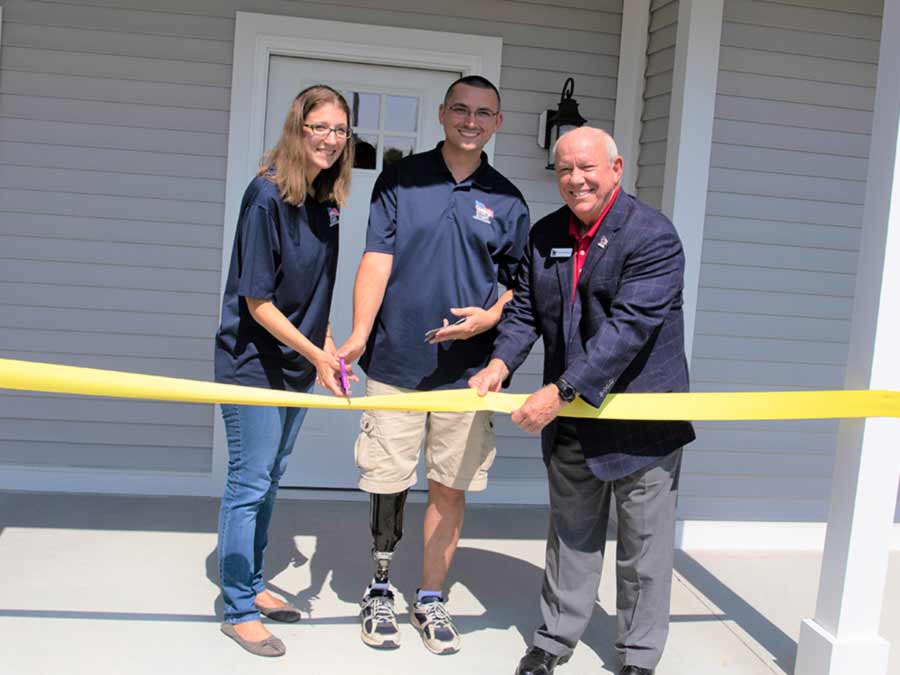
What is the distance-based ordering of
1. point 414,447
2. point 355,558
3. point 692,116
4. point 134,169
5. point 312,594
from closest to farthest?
point 414,447 → point 312,594 → point 355,558 → point 692,116 → point 134,169

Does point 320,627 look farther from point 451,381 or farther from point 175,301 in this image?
point 175,301

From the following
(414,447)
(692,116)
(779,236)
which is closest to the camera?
(414,447)

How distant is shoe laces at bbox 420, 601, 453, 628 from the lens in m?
3.23

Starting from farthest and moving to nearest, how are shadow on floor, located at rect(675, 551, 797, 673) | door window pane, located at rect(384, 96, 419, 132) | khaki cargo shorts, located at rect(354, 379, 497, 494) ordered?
door window pane, located at rect(384, 96, 419, 132), shadow on floor, located at rect(675, 551, 797, 673), khaki cargo shorts, located at rect(354, 379, 497, 494)

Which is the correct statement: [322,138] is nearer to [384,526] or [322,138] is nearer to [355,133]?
[384,526]

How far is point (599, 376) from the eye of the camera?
8.91ft

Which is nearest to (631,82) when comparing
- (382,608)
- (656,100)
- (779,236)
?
(656,100)

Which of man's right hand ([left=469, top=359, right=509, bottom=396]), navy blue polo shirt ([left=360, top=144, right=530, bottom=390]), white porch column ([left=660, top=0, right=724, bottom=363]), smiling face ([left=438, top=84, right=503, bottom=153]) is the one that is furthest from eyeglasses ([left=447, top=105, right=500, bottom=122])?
white porch column ([left=660, top=0, right=724, bottom=363])

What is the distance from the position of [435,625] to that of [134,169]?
272 centimetres

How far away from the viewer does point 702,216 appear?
4367mm

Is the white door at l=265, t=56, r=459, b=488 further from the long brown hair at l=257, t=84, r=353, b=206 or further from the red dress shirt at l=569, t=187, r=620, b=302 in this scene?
the red dress shirt at l=569, t=187, r=620, b=302

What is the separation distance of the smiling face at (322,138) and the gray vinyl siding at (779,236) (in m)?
2.33

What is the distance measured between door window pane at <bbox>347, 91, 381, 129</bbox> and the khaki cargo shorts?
77.4 inches

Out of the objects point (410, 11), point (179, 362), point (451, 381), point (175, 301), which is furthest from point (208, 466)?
point (410, 11)
